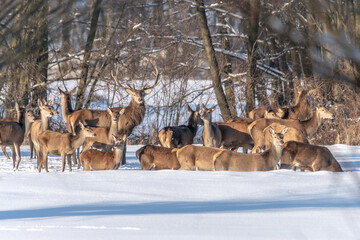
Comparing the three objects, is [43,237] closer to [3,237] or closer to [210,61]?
[3,237]

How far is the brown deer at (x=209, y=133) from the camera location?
12.4 metres

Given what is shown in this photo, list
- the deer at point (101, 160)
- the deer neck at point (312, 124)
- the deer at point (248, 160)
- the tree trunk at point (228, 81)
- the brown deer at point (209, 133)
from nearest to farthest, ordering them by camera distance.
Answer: the deer at point (248, 160)
the deer at point (101, 160)
the deer neck at point (312, 124)
the brown deer at point (209, 133)
the tree trunk at point (228, 81)

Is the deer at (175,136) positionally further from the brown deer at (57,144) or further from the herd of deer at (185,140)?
the brown deer at (57,144)

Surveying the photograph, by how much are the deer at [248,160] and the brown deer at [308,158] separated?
158mm

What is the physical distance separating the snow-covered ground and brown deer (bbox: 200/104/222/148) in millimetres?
4964

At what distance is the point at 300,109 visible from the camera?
14383 mm

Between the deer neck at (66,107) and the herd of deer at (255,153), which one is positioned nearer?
the herd of deer at (255,153)

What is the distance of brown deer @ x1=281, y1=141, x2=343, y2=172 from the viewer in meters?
9.02

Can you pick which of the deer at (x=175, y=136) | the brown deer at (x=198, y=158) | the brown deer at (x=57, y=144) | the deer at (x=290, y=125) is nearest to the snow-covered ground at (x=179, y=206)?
the brown deer at (x=198, y=158)

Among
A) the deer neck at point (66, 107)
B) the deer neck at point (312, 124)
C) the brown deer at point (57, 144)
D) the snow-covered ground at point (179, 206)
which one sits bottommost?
the snow-covered ground at point (179, 206)

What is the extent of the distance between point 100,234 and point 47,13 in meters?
2.31

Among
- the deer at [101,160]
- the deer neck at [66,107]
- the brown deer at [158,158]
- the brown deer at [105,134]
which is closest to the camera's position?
the brown deer at [158,158]

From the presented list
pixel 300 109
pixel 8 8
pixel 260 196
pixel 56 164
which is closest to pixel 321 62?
pixel 8 8

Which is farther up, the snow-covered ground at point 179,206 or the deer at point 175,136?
the deer at point 175,136
